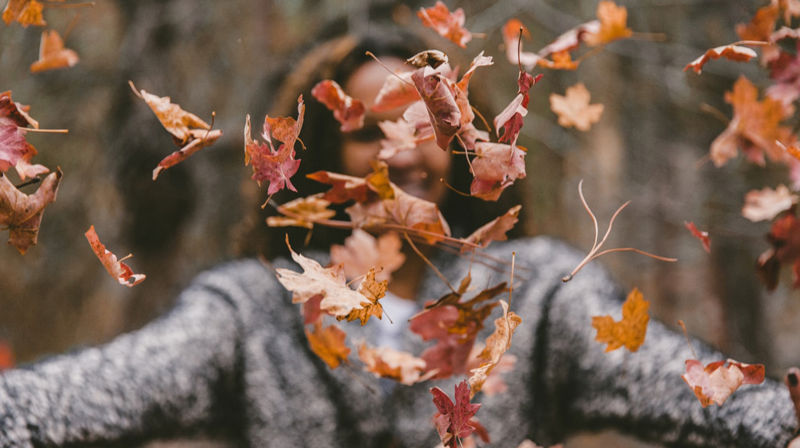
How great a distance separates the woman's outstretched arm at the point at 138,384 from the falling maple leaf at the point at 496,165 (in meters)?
0.36

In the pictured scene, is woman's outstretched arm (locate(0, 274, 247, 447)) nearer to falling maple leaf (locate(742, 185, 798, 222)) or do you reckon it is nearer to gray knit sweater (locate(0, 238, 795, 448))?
gray knit sweater (locate(0, 238, 795, 448))

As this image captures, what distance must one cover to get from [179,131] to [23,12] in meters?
0.13

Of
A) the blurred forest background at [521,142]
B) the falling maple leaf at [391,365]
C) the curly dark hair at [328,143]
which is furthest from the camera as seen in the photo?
the blurred forest background at [521,142]

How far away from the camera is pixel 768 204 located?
18.7 inches

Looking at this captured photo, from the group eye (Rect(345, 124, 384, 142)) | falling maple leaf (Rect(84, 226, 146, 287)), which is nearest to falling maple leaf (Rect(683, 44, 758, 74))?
falling maple leaf (Rect(84, 226, 146, 287))

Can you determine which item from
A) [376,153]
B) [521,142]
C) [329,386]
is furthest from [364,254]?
[521,142]

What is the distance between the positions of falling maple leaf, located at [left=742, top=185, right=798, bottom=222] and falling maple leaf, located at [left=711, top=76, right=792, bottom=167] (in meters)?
0.03

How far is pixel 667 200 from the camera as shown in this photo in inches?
73.6

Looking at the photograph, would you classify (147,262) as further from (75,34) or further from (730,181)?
(730,181)

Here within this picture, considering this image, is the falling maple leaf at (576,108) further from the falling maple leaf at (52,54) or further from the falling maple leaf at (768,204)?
the falling maple leaf at (52,54)

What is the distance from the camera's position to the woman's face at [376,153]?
27.8 inches

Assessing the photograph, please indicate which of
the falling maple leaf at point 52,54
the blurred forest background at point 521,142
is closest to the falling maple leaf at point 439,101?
the falling maple leaf at point 52,54

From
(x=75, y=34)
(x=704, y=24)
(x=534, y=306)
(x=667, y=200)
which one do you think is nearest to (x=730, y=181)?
(x=667, y=200)

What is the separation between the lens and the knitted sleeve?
0.43m
